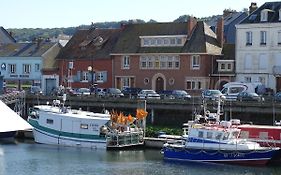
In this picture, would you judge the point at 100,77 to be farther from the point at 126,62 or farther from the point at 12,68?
the point at 12,68

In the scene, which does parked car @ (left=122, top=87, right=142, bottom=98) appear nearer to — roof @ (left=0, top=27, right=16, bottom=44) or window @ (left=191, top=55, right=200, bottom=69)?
window @ (left=191, top=55, right=200, bottom=69)

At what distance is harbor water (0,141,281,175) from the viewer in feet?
149

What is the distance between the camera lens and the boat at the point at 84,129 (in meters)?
55.6

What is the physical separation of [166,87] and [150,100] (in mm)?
14195

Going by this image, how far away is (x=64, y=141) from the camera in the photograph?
57875mm

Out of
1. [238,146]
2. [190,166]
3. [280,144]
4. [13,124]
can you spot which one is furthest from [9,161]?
[280,144]

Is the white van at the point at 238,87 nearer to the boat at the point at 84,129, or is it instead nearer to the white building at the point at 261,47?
the white building at the point at 261,47

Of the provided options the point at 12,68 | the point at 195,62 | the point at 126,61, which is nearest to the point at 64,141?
the point at 195,62

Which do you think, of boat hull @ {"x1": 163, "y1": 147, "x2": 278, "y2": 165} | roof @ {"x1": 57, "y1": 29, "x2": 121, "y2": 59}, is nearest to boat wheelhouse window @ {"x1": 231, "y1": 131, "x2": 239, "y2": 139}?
boat hull @ {"x1": 163, "y1": 147, "x2": 278, "y2": 165}

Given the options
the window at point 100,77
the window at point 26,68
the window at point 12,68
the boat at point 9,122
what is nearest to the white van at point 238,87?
the window at point 100,77

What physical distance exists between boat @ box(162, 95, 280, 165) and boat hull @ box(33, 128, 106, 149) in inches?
279

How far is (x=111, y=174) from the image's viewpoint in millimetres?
44594

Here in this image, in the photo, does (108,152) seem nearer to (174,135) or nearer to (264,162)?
(174,135)

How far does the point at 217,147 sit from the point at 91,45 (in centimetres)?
3932
